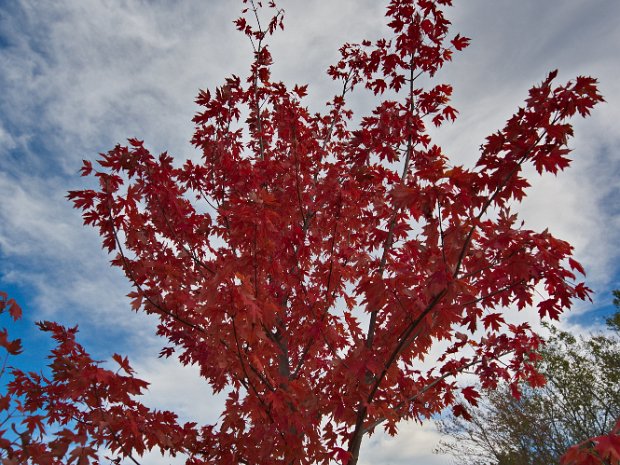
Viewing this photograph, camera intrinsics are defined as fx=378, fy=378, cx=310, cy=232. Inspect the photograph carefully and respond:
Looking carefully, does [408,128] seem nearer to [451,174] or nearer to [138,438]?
[451,174]

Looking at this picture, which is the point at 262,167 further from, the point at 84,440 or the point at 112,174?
the point at 84,440

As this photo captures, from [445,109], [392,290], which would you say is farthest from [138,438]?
[445,109]

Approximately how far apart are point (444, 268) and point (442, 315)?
0.74 meters

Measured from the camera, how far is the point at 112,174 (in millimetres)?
4895

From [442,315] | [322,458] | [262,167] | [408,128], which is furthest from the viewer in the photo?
[262,167]

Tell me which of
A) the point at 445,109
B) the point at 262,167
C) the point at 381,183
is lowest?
the point at 381,183

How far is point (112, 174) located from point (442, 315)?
4.36 m

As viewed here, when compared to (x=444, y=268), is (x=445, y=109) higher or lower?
higher

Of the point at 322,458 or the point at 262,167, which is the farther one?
the point at 262,167

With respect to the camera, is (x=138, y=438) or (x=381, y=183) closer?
(x=138, y=438)

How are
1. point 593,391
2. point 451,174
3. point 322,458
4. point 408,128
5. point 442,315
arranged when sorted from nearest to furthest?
point 451,174 → point 442,315 → point 322,458 → point 408,128 → point 593,391

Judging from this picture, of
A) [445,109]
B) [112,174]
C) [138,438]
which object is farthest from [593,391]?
[112,174]

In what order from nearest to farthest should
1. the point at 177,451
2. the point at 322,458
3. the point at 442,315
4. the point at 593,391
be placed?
the point at 442,315 → the point at 322,458 → the point at 177,451 → the point at 593,391

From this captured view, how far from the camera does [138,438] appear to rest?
404 centimetres
